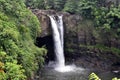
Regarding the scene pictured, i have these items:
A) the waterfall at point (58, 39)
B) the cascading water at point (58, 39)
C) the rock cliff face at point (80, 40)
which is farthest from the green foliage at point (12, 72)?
the waterfall at point (58, 39)

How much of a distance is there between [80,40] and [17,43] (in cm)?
1197

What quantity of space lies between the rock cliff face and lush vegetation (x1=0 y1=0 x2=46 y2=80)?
5.24 meters

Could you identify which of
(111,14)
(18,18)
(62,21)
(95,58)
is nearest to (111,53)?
(95,58)

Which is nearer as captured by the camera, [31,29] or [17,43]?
[17,43]

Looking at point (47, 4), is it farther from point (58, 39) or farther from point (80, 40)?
point (80, 40)

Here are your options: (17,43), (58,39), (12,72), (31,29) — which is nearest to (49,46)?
(58,39)

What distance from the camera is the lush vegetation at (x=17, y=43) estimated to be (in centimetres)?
2130

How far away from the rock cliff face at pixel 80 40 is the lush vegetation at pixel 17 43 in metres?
5.24

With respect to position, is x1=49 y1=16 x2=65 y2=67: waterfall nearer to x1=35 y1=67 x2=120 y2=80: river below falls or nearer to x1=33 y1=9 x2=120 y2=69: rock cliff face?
x1=33 y1=9 x2=120 y2=69: rock cliff face

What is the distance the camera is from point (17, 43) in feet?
83.0

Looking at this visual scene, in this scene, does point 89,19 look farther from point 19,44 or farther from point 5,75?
point 5,75

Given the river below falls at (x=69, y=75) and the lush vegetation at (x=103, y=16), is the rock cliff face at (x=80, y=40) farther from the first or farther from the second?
the river below falls at (x=69, y=75)

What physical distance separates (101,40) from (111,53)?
1.81m

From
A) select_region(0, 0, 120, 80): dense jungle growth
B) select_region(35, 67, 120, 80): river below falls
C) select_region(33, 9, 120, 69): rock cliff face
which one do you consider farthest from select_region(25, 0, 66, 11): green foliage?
select_region(35, 67, 120, 80): river below falls
